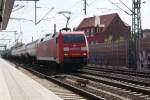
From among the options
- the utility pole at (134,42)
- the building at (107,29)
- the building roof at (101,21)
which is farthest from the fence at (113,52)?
the building roof at (101,21)

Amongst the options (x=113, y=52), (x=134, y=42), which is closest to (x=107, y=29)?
(x=113, y=52)

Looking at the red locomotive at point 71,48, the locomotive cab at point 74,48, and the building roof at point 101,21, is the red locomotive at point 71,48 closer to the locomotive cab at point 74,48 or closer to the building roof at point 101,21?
the locomotive cab at point 74,48

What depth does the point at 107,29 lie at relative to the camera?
323ft

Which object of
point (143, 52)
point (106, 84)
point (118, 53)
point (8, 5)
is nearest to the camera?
point (8, 5)

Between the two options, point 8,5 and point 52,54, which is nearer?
point 8,5

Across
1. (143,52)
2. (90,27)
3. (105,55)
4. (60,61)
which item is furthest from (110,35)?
(60,61)

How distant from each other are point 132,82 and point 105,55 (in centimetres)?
2679

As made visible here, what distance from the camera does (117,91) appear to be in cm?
1716

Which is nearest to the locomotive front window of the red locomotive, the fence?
the red locomotive

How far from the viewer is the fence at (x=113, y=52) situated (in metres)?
37.5

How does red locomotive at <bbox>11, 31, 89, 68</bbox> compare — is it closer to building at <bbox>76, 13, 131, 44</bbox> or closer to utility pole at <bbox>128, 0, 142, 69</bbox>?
utility pole at <bbox>128, 0, 142, 69</bbox>

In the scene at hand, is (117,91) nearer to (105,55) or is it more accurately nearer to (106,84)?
(106,84)

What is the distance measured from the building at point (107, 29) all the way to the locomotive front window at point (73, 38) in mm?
62664

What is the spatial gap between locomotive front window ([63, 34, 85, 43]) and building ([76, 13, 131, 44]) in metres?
62.7
